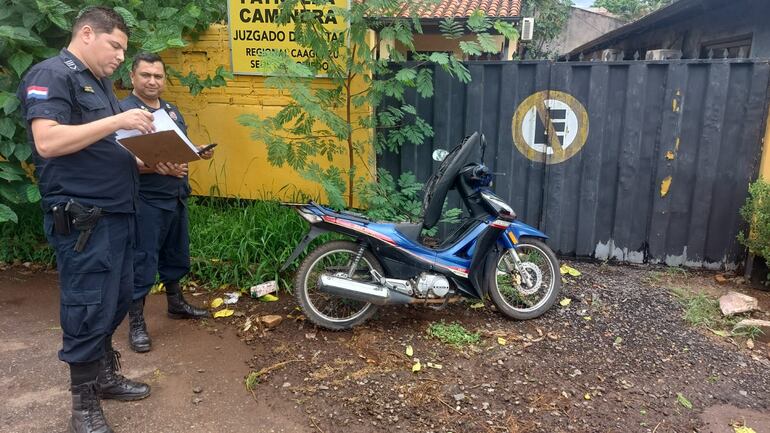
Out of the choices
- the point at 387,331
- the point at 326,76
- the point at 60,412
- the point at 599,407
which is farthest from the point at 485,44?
the point at 60,412

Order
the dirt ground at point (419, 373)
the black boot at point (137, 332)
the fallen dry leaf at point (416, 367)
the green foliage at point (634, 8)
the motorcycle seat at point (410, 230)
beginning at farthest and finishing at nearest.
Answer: the green foliage at point (634, 8) < the motorcycle seat at point (410, 230) < the black boot at point (137, 332) < the fallen dry leaf at point (416, 367) < the dirt ground at point (419, 373)

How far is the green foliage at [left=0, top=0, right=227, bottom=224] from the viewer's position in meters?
4.16

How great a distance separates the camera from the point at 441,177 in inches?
152

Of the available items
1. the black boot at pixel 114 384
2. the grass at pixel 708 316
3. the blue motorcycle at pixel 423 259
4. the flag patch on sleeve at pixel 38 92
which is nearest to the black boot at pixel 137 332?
the black boot at pixel 114 384

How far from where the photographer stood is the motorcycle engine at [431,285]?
3.82 meters

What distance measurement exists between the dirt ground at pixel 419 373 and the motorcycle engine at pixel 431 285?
292mm

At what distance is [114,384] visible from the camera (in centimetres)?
301

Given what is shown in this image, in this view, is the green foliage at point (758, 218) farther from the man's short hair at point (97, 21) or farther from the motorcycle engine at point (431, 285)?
the man's short hair at point (97, 21)

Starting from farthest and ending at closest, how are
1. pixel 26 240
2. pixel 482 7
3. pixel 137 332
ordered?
pixel 482 7
pixel 26 240
pixel 137 332

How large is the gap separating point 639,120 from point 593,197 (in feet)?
2.61

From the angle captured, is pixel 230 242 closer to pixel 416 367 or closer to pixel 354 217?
pixel 354 217

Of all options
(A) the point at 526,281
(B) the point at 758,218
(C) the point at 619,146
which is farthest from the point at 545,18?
(A) the point at 526,281

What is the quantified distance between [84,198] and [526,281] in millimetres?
2964

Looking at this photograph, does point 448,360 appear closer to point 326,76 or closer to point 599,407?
point 599,407
